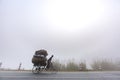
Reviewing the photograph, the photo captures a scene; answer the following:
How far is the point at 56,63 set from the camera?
53.3 ft

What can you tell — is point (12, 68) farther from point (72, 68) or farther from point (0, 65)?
point (72, 68)

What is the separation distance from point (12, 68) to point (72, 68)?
259 inches

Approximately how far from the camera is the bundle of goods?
12648 millimetres

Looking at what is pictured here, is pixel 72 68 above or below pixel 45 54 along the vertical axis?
below

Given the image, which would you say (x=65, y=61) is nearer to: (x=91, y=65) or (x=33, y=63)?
(x=91, y=65)

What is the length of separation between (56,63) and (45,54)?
3697 millimetres

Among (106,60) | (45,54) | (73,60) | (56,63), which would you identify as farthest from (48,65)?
(106,60)

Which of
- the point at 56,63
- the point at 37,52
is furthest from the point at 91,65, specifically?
the point at 37,52

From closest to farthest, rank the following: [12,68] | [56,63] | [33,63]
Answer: [33,63]
[12,68]
[56,63]

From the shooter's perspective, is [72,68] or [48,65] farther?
[72,68]

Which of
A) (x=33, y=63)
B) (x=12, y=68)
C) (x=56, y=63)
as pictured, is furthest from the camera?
(x=56, y=63)

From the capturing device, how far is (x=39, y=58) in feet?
41.9

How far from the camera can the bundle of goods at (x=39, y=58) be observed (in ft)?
41.5

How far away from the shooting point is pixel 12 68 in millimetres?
15258
